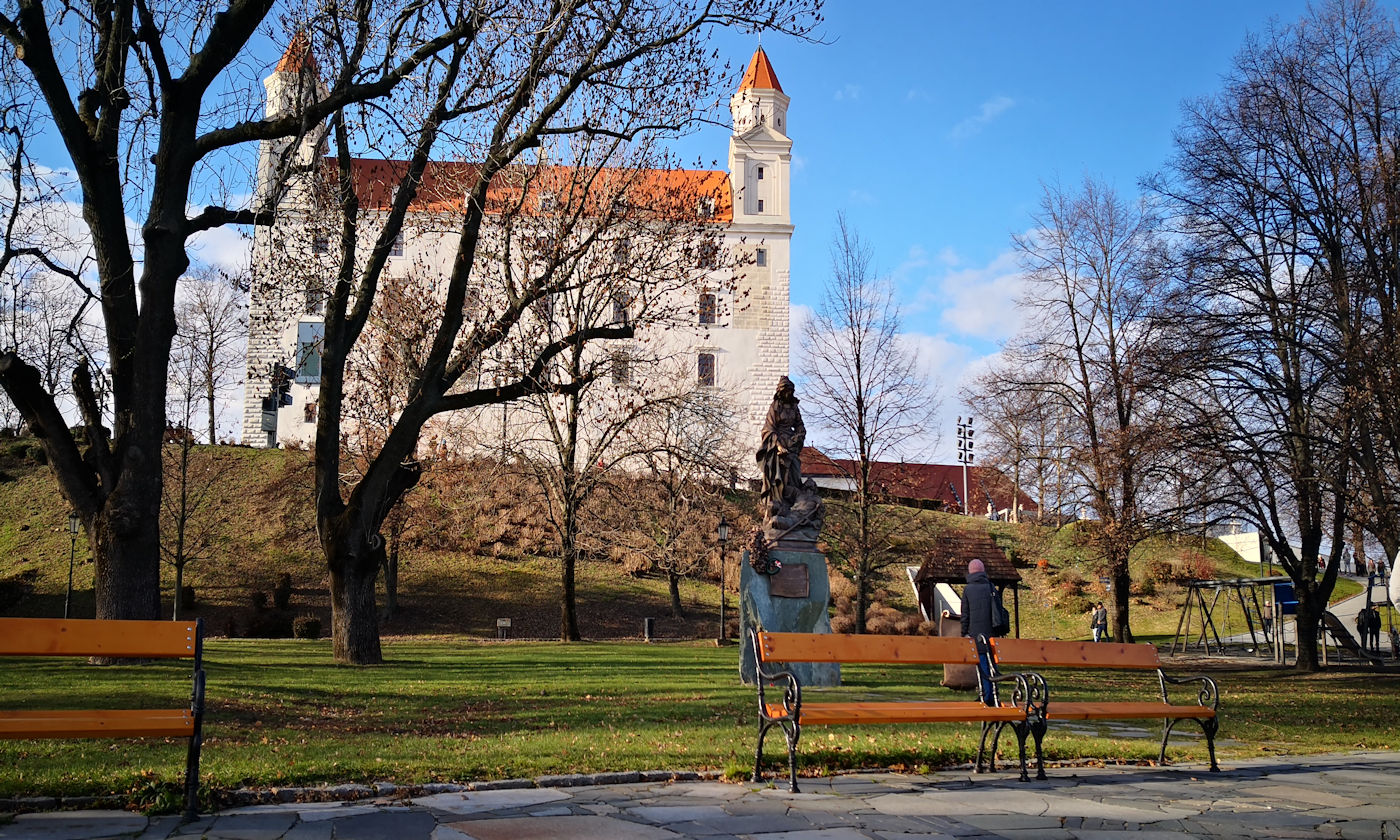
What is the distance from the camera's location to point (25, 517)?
41.3 metres

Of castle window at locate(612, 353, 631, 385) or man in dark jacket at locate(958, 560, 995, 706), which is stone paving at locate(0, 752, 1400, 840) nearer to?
man in dark jacket at locate(958, 560, 995, 706)

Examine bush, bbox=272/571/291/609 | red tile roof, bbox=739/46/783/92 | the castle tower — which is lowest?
bush, bbox=272/571/291/609

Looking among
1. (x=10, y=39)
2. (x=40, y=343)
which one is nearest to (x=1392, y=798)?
(x=10, y=39)

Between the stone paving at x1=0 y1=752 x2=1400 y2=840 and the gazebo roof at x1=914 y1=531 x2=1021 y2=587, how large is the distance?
15865 millimetres

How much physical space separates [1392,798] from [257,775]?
7121 mm

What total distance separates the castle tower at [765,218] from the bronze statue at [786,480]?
1954 inches

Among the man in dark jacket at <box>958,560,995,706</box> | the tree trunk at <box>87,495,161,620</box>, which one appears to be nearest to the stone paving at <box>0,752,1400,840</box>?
the man in dark jacket at <box>958,560,995,706</box>

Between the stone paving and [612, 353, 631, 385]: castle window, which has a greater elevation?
[612, 353, 631, 385]: castle window

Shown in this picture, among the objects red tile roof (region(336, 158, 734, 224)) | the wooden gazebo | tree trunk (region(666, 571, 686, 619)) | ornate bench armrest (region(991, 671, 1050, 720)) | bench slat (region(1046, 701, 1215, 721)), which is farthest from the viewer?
tree trunk (region(666, 571, 686, 619))

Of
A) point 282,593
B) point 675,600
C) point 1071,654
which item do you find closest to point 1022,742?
point 1071,654

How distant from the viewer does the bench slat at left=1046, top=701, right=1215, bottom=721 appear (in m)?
7.48

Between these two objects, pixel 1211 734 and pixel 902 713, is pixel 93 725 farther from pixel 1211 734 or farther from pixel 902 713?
pixel 1211 734

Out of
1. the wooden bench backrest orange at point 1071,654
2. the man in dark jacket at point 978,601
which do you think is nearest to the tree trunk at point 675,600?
the man in dark jacket at point 978,601

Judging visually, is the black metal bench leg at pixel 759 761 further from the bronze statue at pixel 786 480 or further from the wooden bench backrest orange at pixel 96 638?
the bronze statue at pixel 786 480
